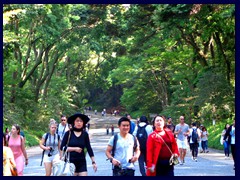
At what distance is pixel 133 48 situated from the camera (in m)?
36.0

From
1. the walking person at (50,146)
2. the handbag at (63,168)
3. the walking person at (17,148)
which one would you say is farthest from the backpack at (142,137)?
the handbag at (63,168)

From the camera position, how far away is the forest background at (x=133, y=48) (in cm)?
2367

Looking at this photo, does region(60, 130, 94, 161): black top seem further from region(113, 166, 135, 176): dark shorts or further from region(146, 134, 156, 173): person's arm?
region(146, 134, 156, 173): person's arm

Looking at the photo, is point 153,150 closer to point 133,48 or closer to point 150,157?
point 150,157

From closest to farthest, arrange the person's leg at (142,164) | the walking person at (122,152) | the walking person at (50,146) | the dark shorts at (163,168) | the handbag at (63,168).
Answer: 1. the handbag at (63,168)
2. the walking person at (122,152)
3. the dark shorts at (163,168)
4. the walking person at (50,146)
5. the person's leg at (142,164)

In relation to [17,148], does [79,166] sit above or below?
below

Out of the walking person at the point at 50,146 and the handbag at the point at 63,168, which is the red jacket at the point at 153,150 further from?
the walking person at the point at 50,146

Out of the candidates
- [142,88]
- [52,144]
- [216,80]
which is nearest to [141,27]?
[216,80]

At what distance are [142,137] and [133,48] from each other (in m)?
24.3

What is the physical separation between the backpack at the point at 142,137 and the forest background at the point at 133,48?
22.5 ft

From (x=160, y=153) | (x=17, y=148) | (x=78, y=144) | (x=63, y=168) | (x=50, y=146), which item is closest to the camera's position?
(x=63, y=168)

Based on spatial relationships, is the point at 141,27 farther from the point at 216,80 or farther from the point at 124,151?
the point at 124,151

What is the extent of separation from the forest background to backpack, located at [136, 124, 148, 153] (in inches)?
270

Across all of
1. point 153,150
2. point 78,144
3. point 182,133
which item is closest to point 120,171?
point 153,150
